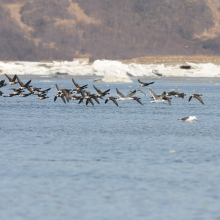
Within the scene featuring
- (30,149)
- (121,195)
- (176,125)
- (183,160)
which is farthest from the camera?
(176,125)

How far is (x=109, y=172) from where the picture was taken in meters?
16.6

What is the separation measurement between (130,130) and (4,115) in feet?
41.0

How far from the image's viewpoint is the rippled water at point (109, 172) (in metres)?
12.6

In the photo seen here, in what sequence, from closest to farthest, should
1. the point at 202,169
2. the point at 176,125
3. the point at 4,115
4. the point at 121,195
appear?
the point at 121,195 → the point at 202,169 → the point at 176,125 → the point at 4,115

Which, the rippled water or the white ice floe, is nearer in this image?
the rippled water

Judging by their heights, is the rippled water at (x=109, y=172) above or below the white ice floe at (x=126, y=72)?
below

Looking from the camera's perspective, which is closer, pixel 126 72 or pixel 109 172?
pixel 109 172

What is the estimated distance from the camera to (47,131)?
27.9 m

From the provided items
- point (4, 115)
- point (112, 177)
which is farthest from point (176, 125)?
point (112, 177)

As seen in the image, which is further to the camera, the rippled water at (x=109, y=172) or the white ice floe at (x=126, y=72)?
the white ice floe at (x=126, y=72)

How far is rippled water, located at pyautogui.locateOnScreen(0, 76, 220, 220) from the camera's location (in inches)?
496

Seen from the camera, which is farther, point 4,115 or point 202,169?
point 4,115

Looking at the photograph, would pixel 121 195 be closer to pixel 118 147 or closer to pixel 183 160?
pixel 183 160

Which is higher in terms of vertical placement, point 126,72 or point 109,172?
point 126,72
